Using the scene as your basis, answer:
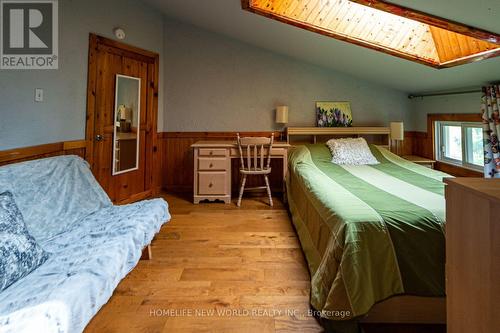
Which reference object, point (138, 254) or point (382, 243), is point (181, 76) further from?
point (382, 243)

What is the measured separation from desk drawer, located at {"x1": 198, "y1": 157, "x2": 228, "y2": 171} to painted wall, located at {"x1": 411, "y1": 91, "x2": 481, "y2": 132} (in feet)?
8.78

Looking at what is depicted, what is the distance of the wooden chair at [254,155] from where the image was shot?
11.4 feet

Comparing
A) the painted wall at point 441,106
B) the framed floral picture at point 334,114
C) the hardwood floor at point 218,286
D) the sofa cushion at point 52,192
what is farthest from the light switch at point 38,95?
the painted wall at point 441,106

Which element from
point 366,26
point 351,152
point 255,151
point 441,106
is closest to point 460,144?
point 441,106

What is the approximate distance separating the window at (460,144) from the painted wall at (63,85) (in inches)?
155

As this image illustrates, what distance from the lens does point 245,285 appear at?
5.99 ft

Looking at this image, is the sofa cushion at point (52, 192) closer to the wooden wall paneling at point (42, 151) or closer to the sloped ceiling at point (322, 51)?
the wooden wall paneling at point (42, 151)

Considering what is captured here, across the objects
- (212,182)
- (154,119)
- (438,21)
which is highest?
(438,21)

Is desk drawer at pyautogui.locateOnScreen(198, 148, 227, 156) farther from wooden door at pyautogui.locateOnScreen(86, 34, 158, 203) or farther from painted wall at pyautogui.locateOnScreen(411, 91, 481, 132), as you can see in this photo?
painted wall at pyautogui.locateOnScreen(411, 91, 481, 132)

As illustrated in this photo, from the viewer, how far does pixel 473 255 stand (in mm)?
806

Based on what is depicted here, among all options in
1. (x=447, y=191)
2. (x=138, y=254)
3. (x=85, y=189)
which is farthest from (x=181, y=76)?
(x=447, y=191)

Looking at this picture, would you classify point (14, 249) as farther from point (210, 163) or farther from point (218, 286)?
point (210, 163)

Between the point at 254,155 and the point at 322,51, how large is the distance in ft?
4.88

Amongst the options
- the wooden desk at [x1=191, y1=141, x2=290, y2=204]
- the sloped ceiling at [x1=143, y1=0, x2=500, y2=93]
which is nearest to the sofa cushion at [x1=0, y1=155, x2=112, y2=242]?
the wooden desk at [x1=191, y1=141, x2=290, y2=204]
